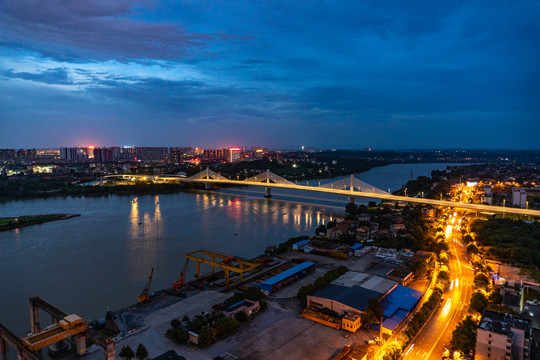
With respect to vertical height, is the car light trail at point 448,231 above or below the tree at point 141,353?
below

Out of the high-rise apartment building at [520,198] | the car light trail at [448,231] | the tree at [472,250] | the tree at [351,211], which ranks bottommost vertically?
the car light trail at [448,231]

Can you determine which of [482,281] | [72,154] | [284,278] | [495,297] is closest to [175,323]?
[284,278]

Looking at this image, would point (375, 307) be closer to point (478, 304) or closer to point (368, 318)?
point (368, 318)

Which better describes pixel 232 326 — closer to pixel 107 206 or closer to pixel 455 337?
pixel 455 337

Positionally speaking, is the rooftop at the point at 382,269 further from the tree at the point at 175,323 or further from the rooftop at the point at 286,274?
the tree at the point at 175,323

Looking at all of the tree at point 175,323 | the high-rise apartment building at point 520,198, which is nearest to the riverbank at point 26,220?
the tree at point 175,323

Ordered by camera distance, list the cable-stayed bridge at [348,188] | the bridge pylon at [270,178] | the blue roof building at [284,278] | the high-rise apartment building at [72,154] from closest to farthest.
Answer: the blue roof building at [284,278] < the cable-stayed bridge at [348,188] < the bridge pylon at [270,178] < the high-rise apartment building at [72,154]

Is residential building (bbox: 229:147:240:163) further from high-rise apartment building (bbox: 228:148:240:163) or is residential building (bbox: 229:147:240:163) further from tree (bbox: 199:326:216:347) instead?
tree (bbox: 199:326:216:347)

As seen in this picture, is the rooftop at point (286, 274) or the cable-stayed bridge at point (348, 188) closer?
the rooftop at point (286, 274)

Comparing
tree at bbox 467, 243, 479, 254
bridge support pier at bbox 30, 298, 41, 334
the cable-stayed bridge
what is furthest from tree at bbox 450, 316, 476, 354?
the cable-stayed bridge
